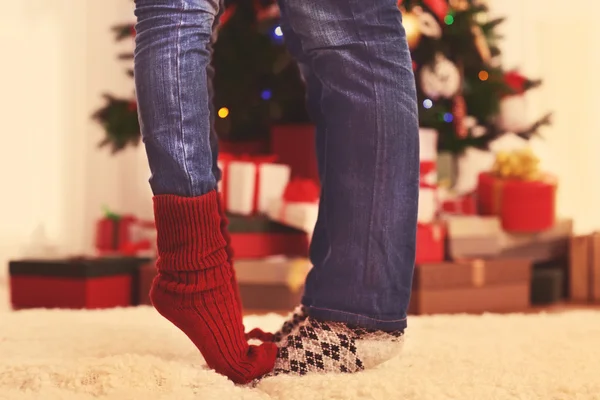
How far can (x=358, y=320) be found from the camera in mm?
759

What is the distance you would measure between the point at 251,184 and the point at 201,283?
0.99 m

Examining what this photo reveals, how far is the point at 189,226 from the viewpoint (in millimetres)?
689

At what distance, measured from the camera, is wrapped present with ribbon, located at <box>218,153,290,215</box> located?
1675 mm

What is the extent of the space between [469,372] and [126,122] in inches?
51.5

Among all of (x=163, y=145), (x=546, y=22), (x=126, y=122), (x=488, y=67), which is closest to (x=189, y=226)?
(x=163, y=145)

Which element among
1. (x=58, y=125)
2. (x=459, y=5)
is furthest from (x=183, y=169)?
(x=58, y=125)

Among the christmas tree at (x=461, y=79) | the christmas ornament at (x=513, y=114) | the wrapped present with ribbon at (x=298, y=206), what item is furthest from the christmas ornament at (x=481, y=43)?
the wrapped present with ribbon at (x=298, y=206)

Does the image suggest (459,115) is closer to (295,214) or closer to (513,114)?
(513,114)

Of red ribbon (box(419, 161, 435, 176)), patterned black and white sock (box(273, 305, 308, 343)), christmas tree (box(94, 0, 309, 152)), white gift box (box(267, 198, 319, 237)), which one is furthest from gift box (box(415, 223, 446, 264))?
patterned black and white sock (box(273, 305, 308, 343))

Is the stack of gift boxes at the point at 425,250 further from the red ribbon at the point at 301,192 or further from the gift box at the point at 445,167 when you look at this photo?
the gift box at the point at 445,167

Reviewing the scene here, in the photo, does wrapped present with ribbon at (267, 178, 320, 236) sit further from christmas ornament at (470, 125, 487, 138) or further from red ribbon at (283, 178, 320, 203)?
christmas ornament at (470, 125, 487, 138)

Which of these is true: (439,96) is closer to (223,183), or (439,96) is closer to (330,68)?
(223,183)

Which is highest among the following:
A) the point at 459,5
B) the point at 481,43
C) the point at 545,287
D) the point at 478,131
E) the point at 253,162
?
the point at 459,5

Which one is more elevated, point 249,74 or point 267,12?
point 267,12
